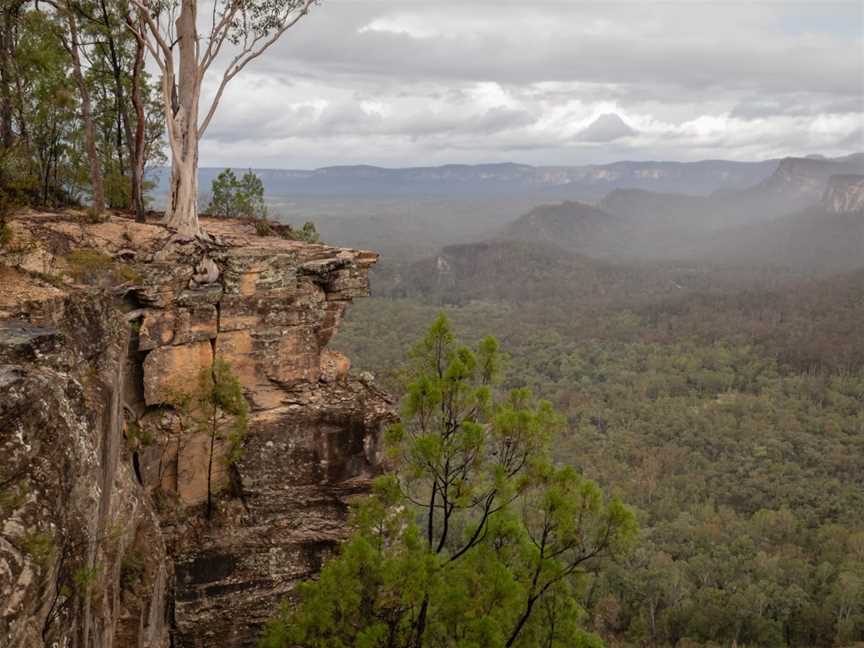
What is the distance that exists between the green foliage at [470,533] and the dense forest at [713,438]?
2552mm

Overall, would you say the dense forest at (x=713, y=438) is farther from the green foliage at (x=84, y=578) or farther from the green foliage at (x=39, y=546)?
the green foliage at (x=39, y=546)

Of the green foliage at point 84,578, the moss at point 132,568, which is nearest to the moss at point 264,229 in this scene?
the moss at point 132,568

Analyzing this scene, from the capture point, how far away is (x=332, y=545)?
15352mm

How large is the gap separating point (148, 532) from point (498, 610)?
6.50 meters

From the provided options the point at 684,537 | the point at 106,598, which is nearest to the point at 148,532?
the point at 106,598

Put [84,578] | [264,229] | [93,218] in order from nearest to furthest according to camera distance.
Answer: [84,578]
[93,218]
[264,229]

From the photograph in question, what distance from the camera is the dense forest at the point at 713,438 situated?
137 feet

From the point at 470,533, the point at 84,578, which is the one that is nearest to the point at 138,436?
the point at 84,578

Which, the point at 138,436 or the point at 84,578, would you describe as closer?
the point at 84,578

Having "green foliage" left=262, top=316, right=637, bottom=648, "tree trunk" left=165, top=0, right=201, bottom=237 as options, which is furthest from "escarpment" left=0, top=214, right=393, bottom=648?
"green foliage" left=262, top=316, right=637, bottom=648

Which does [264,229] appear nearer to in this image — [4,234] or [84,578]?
[4,234]

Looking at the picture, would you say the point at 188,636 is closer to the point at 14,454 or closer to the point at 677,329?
the point at 14,454

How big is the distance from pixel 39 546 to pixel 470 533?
21.6ft

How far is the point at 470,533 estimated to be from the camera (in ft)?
36.9
